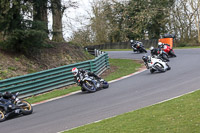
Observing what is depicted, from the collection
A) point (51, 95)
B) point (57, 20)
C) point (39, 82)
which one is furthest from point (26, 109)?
point (57, 20)

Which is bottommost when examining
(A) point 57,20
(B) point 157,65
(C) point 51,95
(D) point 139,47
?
(C) point 51,95

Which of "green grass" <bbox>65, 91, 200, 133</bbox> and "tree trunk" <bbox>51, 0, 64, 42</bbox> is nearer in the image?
"green grass" <bbox>65, 91, 200, 133</bbox>

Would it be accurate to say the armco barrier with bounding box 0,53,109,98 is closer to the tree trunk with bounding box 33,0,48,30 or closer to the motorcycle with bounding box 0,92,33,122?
the motorcycle with bounding box 0,92,33,122

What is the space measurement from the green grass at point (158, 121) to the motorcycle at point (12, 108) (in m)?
3.82

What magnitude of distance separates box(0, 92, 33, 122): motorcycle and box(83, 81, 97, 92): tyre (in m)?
3.44

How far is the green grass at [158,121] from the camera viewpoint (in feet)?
22.5

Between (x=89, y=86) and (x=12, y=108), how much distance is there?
423 centimetres

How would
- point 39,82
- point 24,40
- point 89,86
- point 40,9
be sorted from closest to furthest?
point 89,86 → point 39,82 → point 24,40 → point 40,9

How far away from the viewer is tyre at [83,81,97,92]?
14.5 meters

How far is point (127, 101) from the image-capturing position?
11.2m

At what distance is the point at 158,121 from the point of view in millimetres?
7508

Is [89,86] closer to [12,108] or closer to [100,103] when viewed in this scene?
[100,103]

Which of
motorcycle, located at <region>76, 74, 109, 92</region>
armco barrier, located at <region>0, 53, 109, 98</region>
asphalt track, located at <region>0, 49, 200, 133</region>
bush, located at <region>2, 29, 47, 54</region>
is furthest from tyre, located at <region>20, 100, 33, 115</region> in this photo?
bush, located at <region>2, 29, 47, 54</region>

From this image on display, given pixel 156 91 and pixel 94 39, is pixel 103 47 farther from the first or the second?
pixel 156 91
